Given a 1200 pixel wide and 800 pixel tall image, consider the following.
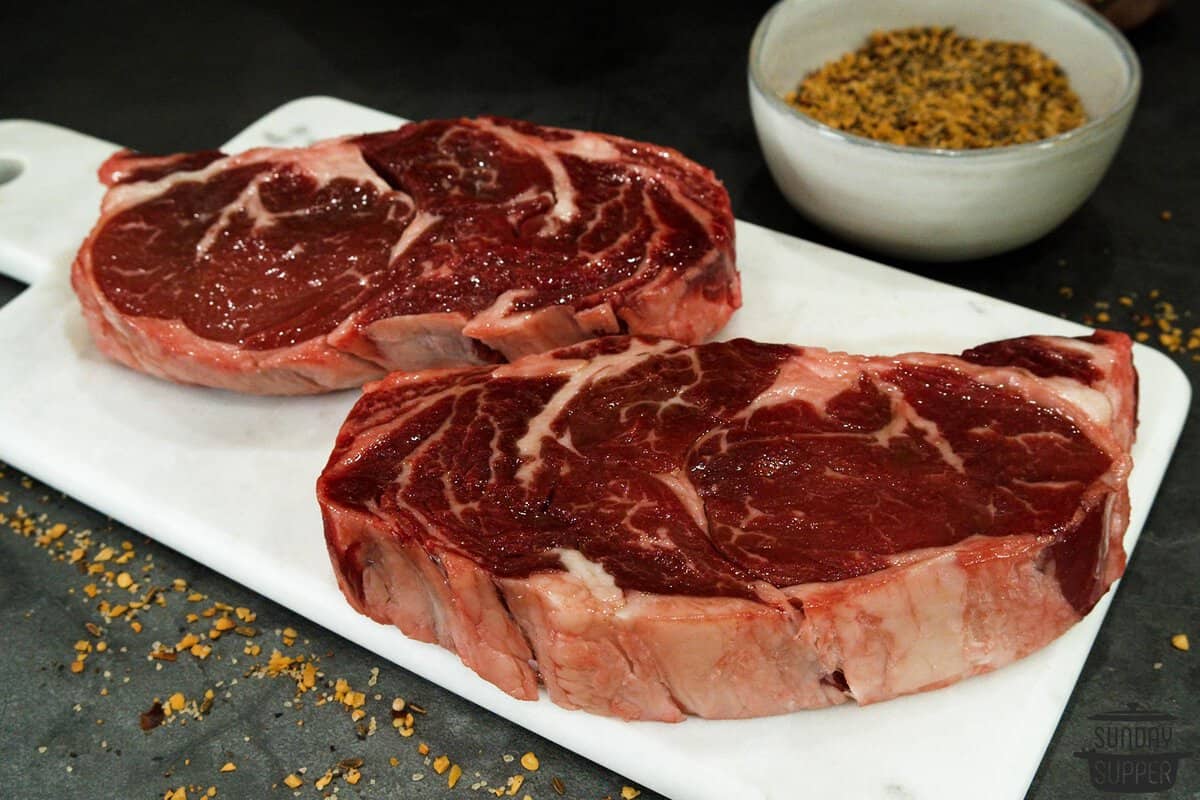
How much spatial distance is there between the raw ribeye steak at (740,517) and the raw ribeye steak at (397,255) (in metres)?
0.27

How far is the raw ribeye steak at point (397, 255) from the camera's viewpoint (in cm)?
316

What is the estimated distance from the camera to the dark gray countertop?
2.73 meters

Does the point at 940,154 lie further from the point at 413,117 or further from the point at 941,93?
the point at 413,117

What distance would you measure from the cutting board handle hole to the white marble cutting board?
6 cm

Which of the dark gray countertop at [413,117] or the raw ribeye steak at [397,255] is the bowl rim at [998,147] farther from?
the dark gray countertop at [413,117]

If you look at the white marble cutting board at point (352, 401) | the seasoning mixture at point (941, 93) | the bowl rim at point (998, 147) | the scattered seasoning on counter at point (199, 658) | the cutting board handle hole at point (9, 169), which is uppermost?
the bowl rim at point (998, 147)

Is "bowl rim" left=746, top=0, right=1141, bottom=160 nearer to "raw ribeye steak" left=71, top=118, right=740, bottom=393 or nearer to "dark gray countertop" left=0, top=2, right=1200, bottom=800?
"raw ribeye steak" left=71, top=118, right=740, bottom=393

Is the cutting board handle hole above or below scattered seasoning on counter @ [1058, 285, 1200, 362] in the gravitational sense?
above

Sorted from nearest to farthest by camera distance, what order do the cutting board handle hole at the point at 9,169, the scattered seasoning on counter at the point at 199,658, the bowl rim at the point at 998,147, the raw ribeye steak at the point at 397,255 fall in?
the scattered seasoning on counter at the point at 199,658 → the raw ribeye steak at the point at 397,255 → the bowl rim at the point at 998,147 → the cutting board handle hole at the point at 9,169

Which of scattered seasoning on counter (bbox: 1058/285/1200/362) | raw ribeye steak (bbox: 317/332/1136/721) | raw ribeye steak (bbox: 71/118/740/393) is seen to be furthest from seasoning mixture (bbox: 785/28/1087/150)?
raw ribeye steak (bbox: 317/332/1136/721)

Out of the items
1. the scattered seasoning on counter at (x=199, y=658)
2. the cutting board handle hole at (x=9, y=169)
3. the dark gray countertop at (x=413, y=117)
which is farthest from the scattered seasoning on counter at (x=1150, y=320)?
the cutting board handle hole at (x=9, y=169)

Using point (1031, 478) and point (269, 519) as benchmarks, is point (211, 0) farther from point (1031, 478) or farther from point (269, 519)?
point (1031, 478)

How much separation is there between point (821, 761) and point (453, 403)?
3.95 feet

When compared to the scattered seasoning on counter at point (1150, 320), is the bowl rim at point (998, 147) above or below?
above
